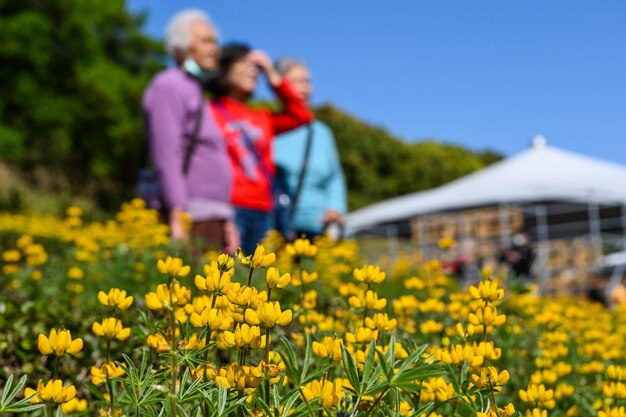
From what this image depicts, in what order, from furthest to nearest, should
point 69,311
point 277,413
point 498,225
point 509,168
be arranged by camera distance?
point 498,225 → point 509,168 → point 69,311 → point 277,413

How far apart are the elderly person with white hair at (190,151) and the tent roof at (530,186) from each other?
11294 mm

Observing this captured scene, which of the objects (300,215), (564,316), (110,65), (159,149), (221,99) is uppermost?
(110,65)

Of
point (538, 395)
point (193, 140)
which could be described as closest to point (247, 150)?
point (193, 140)

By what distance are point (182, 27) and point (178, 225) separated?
3.87 ft

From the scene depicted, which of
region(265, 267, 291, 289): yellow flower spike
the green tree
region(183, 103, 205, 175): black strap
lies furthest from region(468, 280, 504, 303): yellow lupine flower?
the green tree

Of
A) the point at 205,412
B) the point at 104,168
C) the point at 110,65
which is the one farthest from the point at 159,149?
the point at 110,65

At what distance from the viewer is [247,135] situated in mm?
4449

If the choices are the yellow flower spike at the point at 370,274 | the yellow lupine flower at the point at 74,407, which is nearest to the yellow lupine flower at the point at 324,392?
the yellow flower spike at the point at 370,274

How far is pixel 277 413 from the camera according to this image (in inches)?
44.6

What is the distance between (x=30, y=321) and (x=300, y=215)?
103 inches

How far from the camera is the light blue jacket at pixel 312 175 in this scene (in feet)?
16.1

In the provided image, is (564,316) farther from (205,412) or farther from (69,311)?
(205,412)

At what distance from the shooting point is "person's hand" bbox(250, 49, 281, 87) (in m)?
4.62

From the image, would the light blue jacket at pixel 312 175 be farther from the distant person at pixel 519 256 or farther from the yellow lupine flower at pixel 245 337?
the distant person at pixel 519 256
